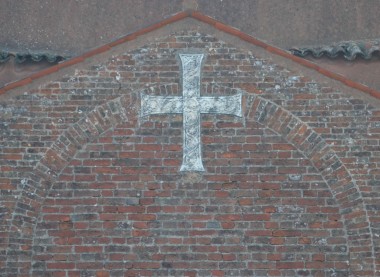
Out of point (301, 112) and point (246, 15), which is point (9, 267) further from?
point (246, 15)

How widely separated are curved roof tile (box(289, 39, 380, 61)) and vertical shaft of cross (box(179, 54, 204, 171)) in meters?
2.46

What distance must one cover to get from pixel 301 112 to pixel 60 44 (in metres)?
4.25

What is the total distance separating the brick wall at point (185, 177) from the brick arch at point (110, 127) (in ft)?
0.04

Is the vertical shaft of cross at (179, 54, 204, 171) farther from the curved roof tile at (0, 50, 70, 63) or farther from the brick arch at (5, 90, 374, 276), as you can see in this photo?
the curved roof tile at (0, 50, 70, 63)

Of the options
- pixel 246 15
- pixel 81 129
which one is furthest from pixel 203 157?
pixel 246 15

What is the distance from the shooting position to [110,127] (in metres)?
11.0

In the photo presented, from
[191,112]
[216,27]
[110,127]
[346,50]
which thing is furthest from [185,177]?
[346,50]

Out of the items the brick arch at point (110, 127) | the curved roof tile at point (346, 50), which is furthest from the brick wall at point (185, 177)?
the curved roof tile at point (346, 50)

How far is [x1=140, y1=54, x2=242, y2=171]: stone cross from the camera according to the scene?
1092 centimetres

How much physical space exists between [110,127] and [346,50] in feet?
12.0

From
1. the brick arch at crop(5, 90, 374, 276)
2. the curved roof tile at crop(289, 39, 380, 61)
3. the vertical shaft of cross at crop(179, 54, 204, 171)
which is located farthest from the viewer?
the curved roof tile at crop(289, 39, 380, 61)

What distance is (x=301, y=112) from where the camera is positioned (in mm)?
11000

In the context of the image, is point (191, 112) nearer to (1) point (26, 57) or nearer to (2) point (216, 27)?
(2) point (216, 27)

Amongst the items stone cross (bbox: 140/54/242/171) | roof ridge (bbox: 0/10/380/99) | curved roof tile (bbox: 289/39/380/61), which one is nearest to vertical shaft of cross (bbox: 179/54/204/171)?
stone cross (bbox: 140/54/242/171)
